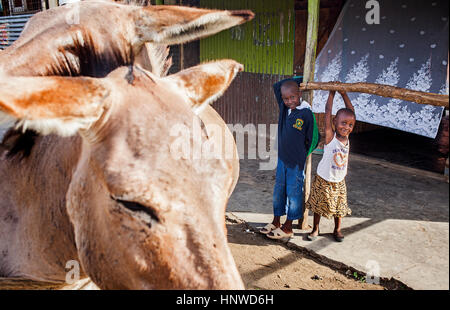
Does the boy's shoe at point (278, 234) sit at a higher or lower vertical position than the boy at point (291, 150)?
lower

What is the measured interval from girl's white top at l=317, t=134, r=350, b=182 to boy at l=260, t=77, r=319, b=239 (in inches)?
10.9

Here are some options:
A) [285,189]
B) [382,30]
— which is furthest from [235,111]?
[285,189]

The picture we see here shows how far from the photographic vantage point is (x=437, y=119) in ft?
16.8

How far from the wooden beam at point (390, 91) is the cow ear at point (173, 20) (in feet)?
6.44

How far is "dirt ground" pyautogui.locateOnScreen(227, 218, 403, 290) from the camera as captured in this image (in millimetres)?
3904

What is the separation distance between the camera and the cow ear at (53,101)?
3.67 feet

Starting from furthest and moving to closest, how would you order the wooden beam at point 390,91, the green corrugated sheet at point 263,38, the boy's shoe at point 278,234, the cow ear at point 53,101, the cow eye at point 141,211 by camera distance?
the green corrugated sheet at point 263,38 < the boy's shoe at point 278,234 < the wooden beam at point 390,91 < the cow eye at point 141,211 < the cow ear at point 53,101

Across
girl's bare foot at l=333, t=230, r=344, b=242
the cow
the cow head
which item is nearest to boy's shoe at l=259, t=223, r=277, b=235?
girl's bare foot at l=333, t=230, r=344, b=242

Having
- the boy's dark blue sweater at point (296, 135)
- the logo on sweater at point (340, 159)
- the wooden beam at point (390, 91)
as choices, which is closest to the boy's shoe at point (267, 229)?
the boy's dark blue sweater at point (296, 135)

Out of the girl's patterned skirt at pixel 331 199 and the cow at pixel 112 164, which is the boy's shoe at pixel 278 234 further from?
the cow at pixel 112 164

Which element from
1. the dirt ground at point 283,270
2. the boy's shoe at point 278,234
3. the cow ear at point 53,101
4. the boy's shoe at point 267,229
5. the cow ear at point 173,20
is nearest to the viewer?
the cow ear at point 53,101

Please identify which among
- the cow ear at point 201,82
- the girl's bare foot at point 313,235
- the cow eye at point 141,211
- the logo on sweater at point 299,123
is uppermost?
the cow ear at point 201,82

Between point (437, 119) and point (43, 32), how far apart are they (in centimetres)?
518

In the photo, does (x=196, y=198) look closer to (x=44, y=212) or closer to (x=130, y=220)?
(x=130, y=220)
